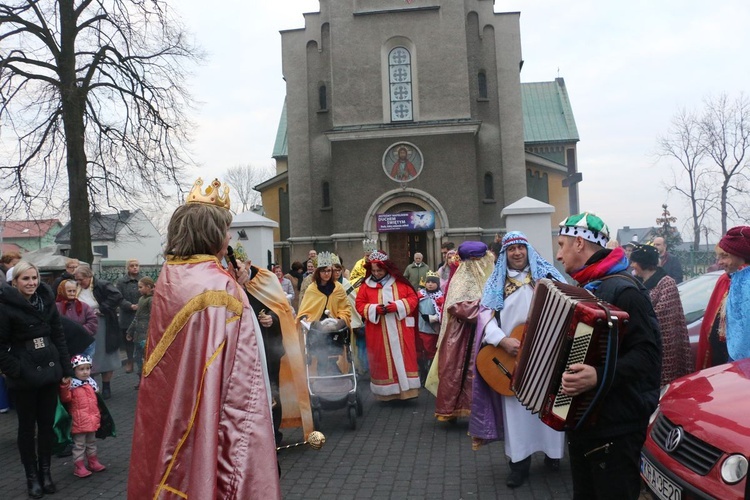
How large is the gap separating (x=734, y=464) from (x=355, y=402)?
537cm

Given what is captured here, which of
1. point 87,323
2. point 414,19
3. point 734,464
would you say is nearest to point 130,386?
point 87,323

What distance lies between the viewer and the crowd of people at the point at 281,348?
279 cm

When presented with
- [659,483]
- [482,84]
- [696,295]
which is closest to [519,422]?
[659,483]

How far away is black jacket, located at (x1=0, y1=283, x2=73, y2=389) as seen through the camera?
231 inches

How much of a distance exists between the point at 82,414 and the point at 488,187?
80.1 feet

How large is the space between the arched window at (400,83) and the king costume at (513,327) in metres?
23.3

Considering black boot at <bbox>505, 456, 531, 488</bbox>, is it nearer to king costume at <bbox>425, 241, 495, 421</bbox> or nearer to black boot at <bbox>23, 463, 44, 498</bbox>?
king costume at <bbox>425, 241, 495, 421</bbox>

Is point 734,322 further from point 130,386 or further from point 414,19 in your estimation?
point 414,19

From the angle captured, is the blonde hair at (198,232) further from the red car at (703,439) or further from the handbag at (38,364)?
the handbag at (38,364)

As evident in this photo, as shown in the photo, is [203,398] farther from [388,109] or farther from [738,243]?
[388,109]

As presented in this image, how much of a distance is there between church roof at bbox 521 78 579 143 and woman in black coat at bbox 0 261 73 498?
37.6 metres

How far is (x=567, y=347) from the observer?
3043 mm

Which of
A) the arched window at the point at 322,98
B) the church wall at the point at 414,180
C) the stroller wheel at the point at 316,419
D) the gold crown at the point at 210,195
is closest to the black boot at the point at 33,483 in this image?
the stroller wheel at the point at 316,419

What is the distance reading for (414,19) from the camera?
28.5 metres
